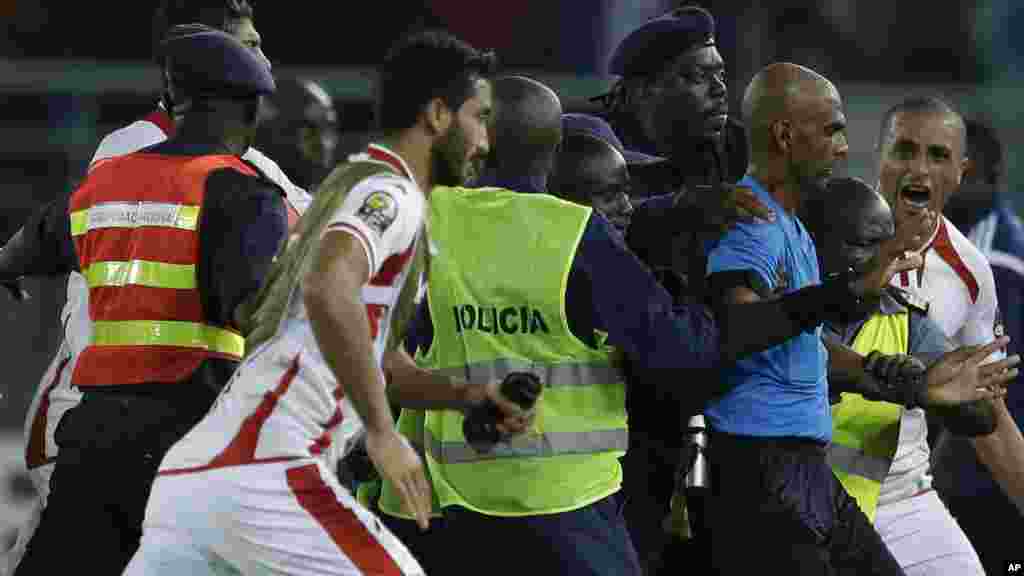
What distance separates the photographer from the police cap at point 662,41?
285 inches

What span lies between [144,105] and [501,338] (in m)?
9.52

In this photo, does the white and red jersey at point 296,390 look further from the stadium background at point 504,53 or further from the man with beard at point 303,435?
the stadium background at point 504,53

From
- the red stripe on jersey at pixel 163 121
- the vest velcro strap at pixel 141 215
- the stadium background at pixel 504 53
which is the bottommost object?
the stadium background at pixel 504 53

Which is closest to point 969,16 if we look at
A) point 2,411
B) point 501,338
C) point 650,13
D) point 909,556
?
point 650,13

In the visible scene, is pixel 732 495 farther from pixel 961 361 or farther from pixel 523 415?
pixel 523 415

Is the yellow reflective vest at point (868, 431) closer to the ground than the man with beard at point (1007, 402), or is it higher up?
higher up

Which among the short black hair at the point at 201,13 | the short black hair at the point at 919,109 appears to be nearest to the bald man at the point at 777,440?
the short black hair at the point at 919,109

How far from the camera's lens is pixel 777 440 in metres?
5.79

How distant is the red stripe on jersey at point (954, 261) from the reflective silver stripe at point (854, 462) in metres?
0.88

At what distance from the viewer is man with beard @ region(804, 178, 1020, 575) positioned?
5.75m

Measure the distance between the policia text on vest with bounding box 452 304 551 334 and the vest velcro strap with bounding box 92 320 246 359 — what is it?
0.76 meters

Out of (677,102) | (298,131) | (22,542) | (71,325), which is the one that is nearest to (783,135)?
(677,102)

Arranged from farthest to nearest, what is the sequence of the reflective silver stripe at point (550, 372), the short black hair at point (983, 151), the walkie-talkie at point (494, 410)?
the short black hair at point (983, 151), the reflective silver stripe at point (550, 372), the walkie-talkie at point (494, 410)

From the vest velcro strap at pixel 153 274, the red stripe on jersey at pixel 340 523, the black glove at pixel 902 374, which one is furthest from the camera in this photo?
the vest velcro strap at pixel 153 274
